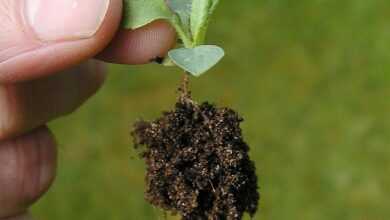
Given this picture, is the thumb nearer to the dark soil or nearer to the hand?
the hand

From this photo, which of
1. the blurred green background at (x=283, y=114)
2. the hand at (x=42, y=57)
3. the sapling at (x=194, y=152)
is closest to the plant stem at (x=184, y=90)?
the sapling at (x=194, y=152)

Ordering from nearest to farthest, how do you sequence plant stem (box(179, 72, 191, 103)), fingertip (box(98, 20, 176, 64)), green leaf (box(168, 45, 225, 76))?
green leaf (box(168, 45, 225, 76)) → plant stem (box(179, 72, 191, 103)) → fingertip (box(98, 20, 176, 64))

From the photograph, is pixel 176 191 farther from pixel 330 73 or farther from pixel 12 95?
pixel 330 73

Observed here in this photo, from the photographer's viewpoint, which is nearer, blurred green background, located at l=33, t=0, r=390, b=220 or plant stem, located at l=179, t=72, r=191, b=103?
plant stem, located at l=179, t=72, r=191, b=103

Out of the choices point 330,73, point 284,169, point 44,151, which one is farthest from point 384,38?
point 44,151

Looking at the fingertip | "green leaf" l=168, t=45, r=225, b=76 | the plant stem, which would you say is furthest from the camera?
the fingertip

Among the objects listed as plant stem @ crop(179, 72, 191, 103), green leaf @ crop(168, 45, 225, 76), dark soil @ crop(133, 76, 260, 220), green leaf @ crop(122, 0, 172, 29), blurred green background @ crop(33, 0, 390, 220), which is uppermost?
green leaf @ crop(122, 0, 172, 29)

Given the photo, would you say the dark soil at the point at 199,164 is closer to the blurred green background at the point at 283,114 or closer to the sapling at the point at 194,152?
the sapling at the point at 194,152

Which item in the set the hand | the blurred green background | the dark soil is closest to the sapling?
the dark soil
